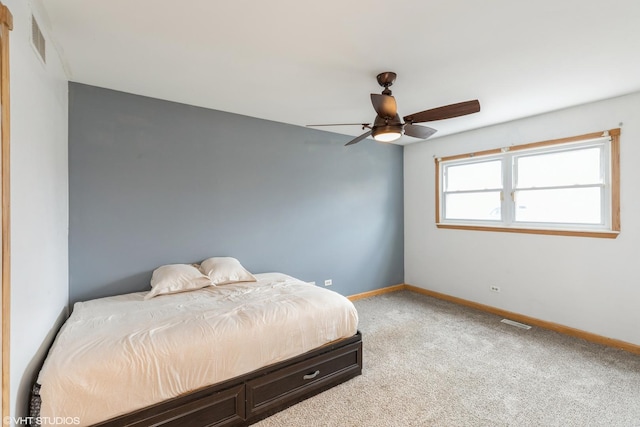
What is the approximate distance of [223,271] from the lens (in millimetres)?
2963

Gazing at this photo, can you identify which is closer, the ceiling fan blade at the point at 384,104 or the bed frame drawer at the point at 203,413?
the bed frame drawer at the point at 203,413

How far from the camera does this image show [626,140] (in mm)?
2883

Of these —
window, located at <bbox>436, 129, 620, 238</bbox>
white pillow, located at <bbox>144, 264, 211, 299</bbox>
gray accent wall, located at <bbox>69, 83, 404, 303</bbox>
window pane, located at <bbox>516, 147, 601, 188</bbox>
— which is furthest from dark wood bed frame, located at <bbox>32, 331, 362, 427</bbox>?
window pane, located at <bbox>516, 147, 601, 188</bbox>

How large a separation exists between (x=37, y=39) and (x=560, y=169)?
4845mm

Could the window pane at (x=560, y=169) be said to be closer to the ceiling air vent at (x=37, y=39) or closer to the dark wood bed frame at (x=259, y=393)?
the dark wood bed frame at (x=259, y=393)

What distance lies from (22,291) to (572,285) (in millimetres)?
4709

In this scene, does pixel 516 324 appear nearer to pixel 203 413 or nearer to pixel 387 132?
pixel 387 132

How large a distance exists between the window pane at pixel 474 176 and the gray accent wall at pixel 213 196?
3.22 ft

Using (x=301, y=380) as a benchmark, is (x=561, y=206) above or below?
above

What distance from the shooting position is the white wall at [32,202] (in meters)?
1.35

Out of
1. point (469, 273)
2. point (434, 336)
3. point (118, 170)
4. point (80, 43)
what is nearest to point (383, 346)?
point (434, 336)

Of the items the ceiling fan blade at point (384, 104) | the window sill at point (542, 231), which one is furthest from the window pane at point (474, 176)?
the ceiling fan blade at point (384, 104)

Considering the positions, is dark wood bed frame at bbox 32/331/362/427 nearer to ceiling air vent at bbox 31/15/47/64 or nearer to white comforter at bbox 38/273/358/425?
white comforter at bbox 38/273/358/425

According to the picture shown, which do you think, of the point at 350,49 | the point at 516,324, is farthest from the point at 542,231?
the point at 350,49
